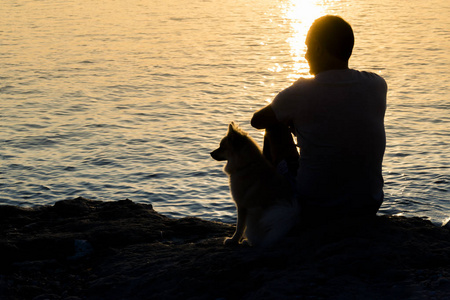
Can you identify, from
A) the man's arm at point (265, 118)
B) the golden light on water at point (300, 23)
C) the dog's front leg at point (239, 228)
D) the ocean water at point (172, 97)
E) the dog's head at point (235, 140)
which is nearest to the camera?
the man's arm at point (265, 118)

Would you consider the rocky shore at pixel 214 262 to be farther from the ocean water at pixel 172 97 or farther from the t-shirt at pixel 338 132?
the ocean water at pixel 172 97

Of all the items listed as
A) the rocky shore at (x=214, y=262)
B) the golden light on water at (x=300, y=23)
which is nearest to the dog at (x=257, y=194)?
the rocky shore at (x=214, y=262)

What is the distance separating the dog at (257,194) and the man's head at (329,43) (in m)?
0.93

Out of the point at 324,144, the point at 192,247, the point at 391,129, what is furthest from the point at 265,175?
the point at 391,129

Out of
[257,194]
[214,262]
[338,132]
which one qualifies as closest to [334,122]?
[338,132]

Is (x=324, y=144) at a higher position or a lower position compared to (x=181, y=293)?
higher

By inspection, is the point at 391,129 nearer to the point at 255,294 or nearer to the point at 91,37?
the point at 255,294

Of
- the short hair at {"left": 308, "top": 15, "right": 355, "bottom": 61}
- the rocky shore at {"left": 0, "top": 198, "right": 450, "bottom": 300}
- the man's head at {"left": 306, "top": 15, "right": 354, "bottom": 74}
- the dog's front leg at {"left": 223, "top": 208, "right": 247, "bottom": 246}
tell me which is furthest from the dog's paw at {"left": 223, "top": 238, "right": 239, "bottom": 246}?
the short hair at {"left": 308, "top": 15, "right": 355, "bottom": 61}

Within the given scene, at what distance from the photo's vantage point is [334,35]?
4.72 m

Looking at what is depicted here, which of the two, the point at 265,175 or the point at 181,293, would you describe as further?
the point at 265,175

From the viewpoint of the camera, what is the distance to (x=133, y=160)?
10.5 metres

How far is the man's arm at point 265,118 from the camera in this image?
16.3 ft

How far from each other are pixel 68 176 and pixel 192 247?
4788mm

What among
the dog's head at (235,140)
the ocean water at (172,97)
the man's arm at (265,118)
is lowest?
the ocean water at (172,97)
